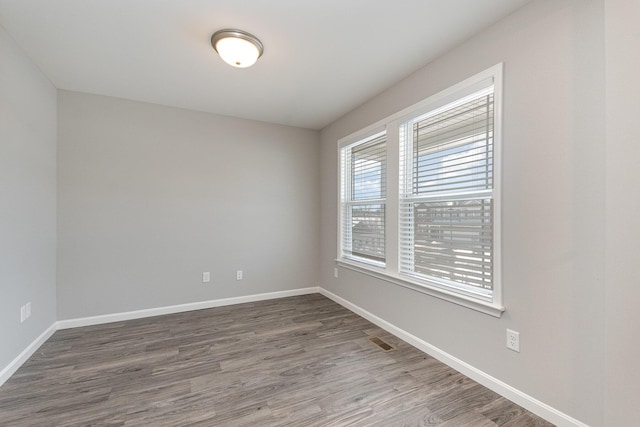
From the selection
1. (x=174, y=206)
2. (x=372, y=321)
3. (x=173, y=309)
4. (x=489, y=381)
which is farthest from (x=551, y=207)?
(x=173, y=309)

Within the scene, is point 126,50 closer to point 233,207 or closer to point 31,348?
point 233,207

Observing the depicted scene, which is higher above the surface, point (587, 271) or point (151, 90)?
point (151, 90)

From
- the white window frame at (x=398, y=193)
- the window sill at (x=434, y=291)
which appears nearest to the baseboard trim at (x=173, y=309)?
the white window frame at (x=398, y=193)

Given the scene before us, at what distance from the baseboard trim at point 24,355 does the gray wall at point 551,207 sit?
336 centimetres

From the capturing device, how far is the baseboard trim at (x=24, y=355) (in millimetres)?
Result: 1960

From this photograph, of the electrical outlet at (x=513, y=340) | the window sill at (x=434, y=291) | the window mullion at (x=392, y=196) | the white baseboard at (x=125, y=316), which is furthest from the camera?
the window mullion at (x=392, y=196)

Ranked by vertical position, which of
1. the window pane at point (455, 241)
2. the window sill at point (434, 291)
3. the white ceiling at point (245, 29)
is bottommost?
the window sill at point (434, 291)

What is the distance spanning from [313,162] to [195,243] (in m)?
2.05

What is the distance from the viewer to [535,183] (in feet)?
5.50

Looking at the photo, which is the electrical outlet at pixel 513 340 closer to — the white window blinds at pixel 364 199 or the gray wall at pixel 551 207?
the gray wall at pixel 551 207

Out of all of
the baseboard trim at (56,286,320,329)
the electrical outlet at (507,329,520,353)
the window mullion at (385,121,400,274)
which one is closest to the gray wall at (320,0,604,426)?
the electrical outlet at (507,329,520,353)

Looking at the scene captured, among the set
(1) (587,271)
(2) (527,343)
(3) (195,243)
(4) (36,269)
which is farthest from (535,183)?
(4) (36,269)

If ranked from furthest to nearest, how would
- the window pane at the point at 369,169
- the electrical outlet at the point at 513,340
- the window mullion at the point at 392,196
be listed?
the window pane at the point at 369,169
the window mullion at the point at 392,196
the electrical outlet at the point at 513,340

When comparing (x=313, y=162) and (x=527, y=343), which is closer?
(x=527, y=343)
